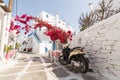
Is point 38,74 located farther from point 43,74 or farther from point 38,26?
point 38,26

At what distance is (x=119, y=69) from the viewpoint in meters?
5.39

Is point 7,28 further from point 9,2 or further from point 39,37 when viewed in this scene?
point 39,37

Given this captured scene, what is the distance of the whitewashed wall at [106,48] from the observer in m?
5.66

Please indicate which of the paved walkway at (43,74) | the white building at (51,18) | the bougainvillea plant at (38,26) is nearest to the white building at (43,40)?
the white building at (51,18)

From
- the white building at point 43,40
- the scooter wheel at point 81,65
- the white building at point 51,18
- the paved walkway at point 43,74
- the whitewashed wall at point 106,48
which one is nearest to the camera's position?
the whitewashed wall at point 106,48

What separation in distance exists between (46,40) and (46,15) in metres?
6.28

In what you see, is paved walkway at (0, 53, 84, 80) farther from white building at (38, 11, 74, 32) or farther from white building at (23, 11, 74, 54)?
white building at (38, 11, 74, 32)

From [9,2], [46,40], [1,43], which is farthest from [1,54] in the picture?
[46,40]

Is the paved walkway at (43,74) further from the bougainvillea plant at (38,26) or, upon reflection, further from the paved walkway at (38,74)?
the bougainvillea plant at (38,26)

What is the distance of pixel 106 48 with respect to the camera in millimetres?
6469

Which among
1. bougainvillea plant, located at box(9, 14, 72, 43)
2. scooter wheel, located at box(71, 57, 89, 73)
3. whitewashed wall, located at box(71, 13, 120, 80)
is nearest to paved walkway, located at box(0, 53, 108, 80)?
scooter wheel, located at box(71, 57, 89, 73)

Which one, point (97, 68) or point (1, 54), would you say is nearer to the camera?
point (97, 68)

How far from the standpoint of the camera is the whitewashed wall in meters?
5.66

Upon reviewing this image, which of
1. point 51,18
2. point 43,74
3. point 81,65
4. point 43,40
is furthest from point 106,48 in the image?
point 51,18
